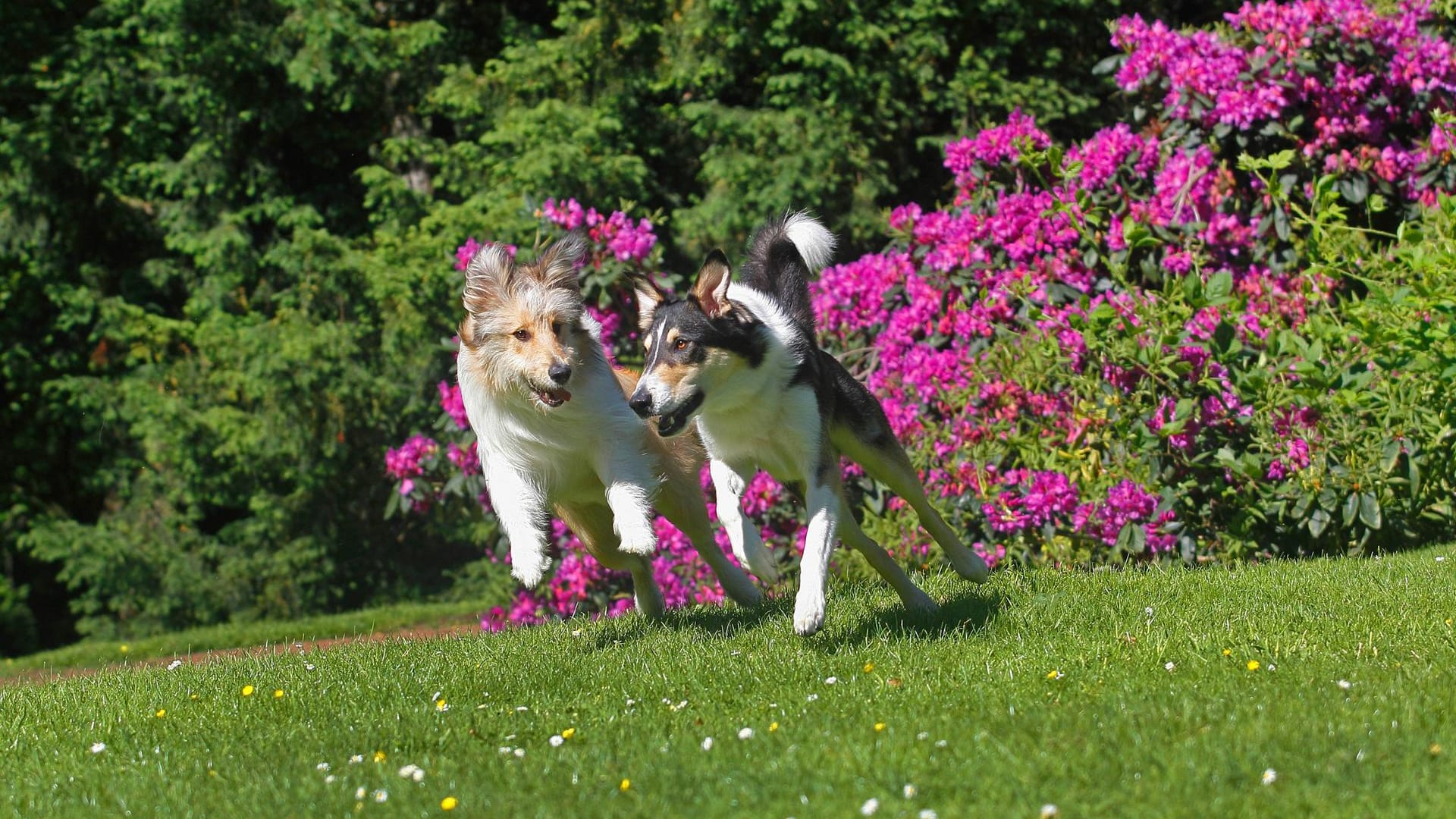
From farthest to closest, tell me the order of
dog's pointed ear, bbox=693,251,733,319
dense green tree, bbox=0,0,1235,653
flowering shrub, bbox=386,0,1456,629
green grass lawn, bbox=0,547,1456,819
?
dense green tree, bbox=0,0,1235,653 < flowering shrub, bbox=386,0,1456,629 < dog's pointed ear, bbox=693,251,733,319 < green grass lawn, bbox=0,547,1456,819

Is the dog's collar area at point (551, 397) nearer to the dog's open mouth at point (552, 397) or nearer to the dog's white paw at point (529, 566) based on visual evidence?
the dog's open mouth at point (552, 397)

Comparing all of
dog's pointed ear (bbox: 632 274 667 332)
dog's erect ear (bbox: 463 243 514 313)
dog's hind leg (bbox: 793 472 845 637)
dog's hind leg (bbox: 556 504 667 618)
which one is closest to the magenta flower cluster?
dog's hind leg (bbox: 556 504 667 618)

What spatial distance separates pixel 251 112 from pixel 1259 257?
29.7 feet

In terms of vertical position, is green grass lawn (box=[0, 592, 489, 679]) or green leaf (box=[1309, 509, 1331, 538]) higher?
green leaf (box=[1309, 509, 1331, 538])

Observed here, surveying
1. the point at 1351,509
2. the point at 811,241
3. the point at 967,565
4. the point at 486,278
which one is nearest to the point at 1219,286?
Answer: the point at 1351,509

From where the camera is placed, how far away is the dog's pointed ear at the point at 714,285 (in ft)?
18.5

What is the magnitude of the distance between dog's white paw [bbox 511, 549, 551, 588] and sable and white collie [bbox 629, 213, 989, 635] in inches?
29.8

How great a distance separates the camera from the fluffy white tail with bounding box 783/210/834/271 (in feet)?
21.7

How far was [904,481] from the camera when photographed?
6.45 m

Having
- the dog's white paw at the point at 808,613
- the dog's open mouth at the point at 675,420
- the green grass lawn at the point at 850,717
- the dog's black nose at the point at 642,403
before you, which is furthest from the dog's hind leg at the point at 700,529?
the dog's white paw at the point at 808,613

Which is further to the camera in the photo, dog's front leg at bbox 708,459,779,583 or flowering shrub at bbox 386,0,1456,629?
flowering shrub at bbox 386,0,1456,629

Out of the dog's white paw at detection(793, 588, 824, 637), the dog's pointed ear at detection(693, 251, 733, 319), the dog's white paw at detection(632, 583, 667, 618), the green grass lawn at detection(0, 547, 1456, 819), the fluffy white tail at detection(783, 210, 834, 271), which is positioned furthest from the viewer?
the dog's white paw at detection(632, 583, 667, 618)

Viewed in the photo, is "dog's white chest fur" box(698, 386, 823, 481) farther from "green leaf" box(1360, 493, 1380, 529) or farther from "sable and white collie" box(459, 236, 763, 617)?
"green leaf" box(1360, 493, 1380, 529)

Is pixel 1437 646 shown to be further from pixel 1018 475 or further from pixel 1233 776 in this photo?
pixel 1018 475
